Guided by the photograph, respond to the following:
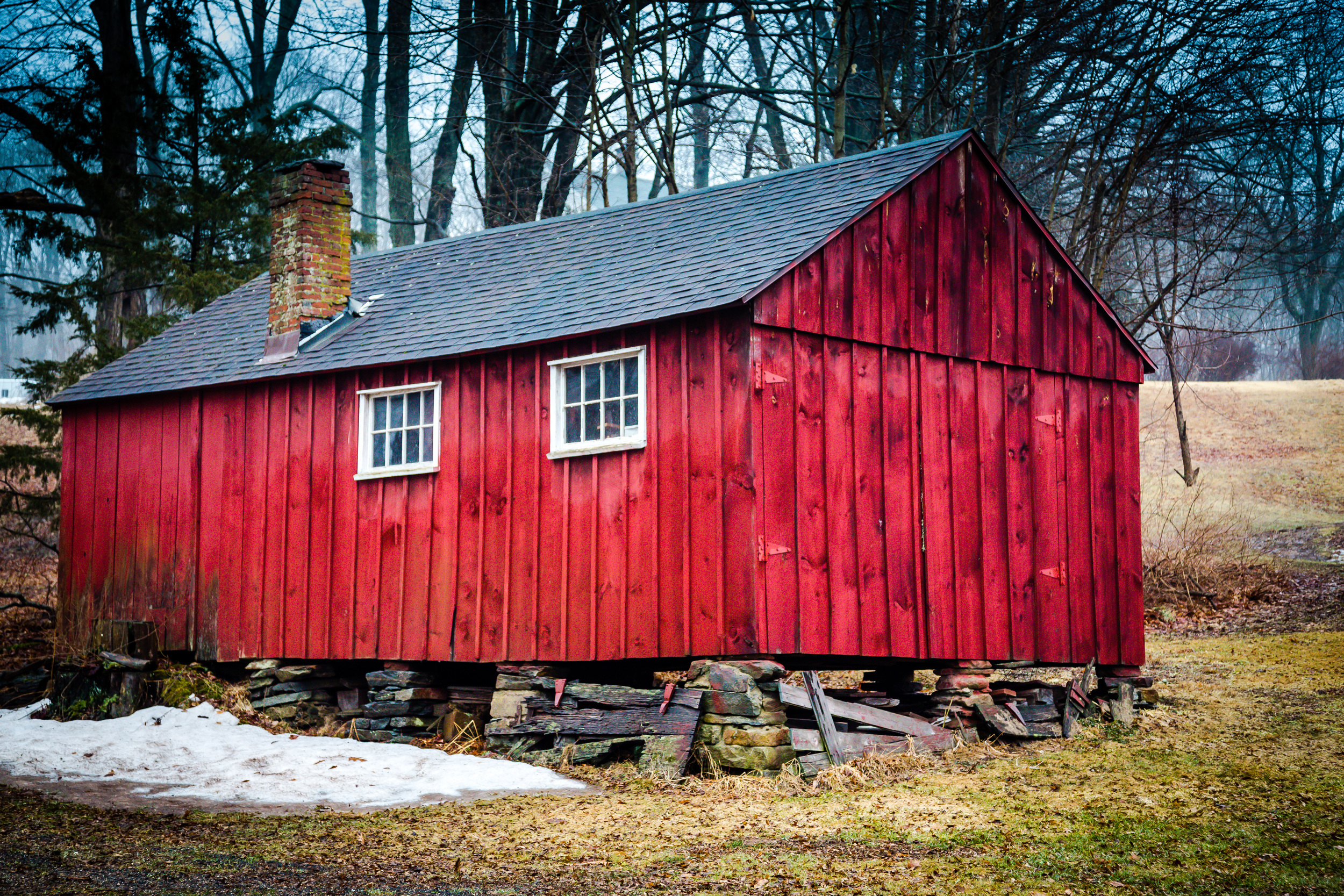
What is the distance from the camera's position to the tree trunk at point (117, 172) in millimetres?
20375

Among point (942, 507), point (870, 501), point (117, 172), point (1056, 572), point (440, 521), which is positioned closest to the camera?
point (870, 501)

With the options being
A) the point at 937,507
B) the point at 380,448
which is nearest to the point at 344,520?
the point at 380,448

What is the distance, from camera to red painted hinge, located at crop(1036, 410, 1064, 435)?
1224 centimetres

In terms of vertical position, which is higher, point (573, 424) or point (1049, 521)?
point (573, 424)

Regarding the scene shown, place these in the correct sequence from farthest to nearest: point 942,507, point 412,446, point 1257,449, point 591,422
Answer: point 1257,449
point 412,446
point 942,507
point 591,422

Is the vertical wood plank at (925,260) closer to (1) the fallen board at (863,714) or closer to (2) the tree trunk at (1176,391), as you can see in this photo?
(1) the fallen board at (863,714)

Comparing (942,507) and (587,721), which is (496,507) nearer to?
(587,721)

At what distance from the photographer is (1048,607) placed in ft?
39.4

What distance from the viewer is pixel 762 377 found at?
988 cm

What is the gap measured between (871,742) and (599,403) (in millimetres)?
3749

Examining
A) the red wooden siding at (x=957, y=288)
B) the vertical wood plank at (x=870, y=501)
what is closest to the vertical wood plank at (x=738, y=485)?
the red wooden siding at (x=957, y=288)

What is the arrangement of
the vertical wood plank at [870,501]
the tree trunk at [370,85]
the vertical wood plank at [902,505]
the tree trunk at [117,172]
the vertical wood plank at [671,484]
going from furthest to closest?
the tree trunk at [370,85], the tree trunk at [117,172], the vertical wood plank at [902,505], the vertical wood plank at [870,501], the vertical wood plank at [671,484]

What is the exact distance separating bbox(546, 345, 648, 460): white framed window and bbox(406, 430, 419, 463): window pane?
6.54ft

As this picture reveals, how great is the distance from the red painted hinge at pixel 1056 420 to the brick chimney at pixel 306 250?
26.2 ft
